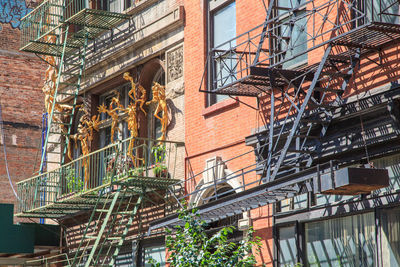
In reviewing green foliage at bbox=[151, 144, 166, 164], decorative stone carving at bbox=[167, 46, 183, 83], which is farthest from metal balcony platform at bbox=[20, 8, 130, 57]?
green foliage at bbox=[151, 144, 166, 164]

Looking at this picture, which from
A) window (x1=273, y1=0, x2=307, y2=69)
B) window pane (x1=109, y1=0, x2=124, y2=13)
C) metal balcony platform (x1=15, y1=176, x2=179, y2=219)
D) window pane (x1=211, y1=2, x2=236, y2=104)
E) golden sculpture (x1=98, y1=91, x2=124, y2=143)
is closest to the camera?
window (x1=273, y1=0, x2=307, y2=69)

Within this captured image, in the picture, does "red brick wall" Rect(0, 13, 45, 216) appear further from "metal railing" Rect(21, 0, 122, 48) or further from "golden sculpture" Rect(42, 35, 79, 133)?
"golden sculpture" Rect(42, 35, 79, 133)

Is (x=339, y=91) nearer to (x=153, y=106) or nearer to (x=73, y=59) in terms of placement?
(x=153, y=106)

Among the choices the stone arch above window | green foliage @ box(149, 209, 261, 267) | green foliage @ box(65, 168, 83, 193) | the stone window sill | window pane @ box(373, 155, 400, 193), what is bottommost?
green foliage @ box(149, 209, 261, 267)

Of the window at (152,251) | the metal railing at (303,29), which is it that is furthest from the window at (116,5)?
the window at (152,251)

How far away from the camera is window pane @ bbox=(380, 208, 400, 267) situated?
12.1 metres

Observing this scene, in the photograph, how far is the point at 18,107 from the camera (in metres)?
31.3

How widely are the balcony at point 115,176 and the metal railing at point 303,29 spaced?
2277 millimetres

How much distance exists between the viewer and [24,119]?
31.4 meters

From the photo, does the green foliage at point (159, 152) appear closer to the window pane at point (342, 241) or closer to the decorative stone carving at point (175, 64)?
the decorative stone carving at point (175, 64)

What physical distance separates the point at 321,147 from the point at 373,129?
113 centimetres

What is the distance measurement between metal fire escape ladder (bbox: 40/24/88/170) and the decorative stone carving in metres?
3.90

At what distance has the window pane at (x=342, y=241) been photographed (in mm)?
12602

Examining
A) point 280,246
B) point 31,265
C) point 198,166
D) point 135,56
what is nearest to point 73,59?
point 135,56
